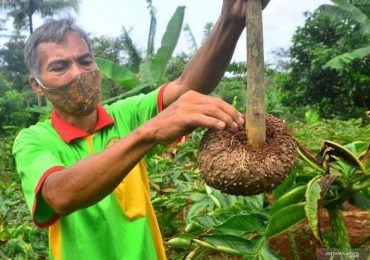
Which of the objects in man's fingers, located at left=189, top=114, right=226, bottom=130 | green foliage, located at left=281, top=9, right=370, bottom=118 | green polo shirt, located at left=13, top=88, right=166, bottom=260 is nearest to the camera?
man's fingers, located at left=189, top=114, right=226, bottom=130

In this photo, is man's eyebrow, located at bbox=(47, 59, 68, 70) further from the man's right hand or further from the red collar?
the man's right hand

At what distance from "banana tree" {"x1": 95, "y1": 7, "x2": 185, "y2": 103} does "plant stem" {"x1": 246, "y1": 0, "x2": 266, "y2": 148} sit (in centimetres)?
547

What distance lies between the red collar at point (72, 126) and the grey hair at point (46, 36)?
206mm

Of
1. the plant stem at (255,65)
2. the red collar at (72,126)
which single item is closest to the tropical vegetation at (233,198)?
the plant stem at (255,65)

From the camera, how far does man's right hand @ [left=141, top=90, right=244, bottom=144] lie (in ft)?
4.00

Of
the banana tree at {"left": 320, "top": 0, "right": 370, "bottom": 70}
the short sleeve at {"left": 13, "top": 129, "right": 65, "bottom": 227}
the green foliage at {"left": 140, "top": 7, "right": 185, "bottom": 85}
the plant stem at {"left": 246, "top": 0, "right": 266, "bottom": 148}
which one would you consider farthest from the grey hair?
the banana tree at {"left": 320, "top": 0, "right": 370, "bottom": 70}

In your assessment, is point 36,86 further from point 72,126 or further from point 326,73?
point 326,73

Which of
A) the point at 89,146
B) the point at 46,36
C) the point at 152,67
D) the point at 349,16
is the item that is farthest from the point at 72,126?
the point at 349,16

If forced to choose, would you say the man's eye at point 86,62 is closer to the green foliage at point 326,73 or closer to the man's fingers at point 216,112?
the man's fingers at point 216,112

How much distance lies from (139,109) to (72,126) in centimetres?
29

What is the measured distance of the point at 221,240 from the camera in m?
1.77

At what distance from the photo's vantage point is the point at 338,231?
1760 mm

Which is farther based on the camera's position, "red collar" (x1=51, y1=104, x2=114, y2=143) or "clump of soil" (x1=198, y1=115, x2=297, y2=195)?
"red collar" (x1=51, y1=104, x2=114, y2=143)

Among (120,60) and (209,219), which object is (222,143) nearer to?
(209,219)
